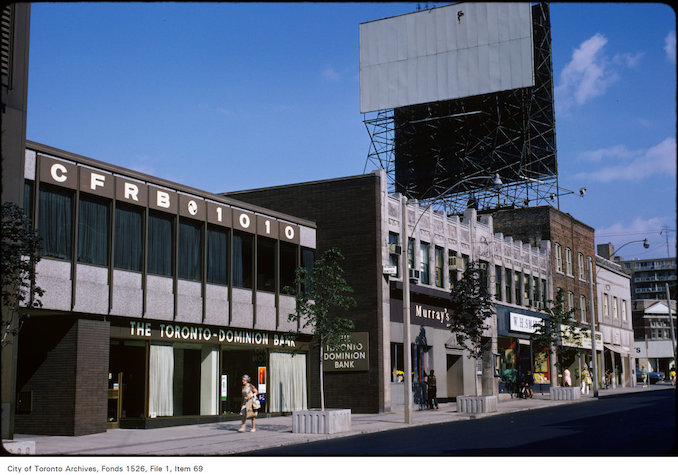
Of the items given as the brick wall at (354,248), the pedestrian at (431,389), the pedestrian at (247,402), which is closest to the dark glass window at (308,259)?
the brick wall at (354,248)

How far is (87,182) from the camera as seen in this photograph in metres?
25.8

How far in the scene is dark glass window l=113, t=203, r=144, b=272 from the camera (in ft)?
88.6

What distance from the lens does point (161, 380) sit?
28266 mm

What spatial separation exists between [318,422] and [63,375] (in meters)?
8.05

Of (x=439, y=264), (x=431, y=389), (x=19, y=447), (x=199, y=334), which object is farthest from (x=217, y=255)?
(x=439, y=264)

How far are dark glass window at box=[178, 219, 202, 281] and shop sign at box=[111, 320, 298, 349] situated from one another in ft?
6.58

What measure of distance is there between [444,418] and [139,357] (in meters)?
12.2

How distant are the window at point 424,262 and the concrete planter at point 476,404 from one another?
364 inches

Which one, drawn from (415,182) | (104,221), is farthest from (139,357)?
(415,182)

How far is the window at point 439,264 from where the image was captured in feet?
146

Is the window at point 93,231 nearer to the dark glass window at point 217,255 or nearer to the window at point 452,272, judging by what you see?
the dark glass window at point 217,255

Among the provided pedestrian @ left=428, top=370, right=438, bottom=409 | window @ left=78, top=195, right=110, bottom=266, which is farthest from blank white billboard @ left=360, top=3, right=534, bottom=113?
window @ left=78, top=195, right=110, bottom=266

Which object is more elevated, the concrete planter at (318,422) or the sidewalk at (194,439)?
the concrete planter at (318,422)

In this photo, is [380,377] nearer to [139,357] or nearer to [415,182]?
[139,357]
